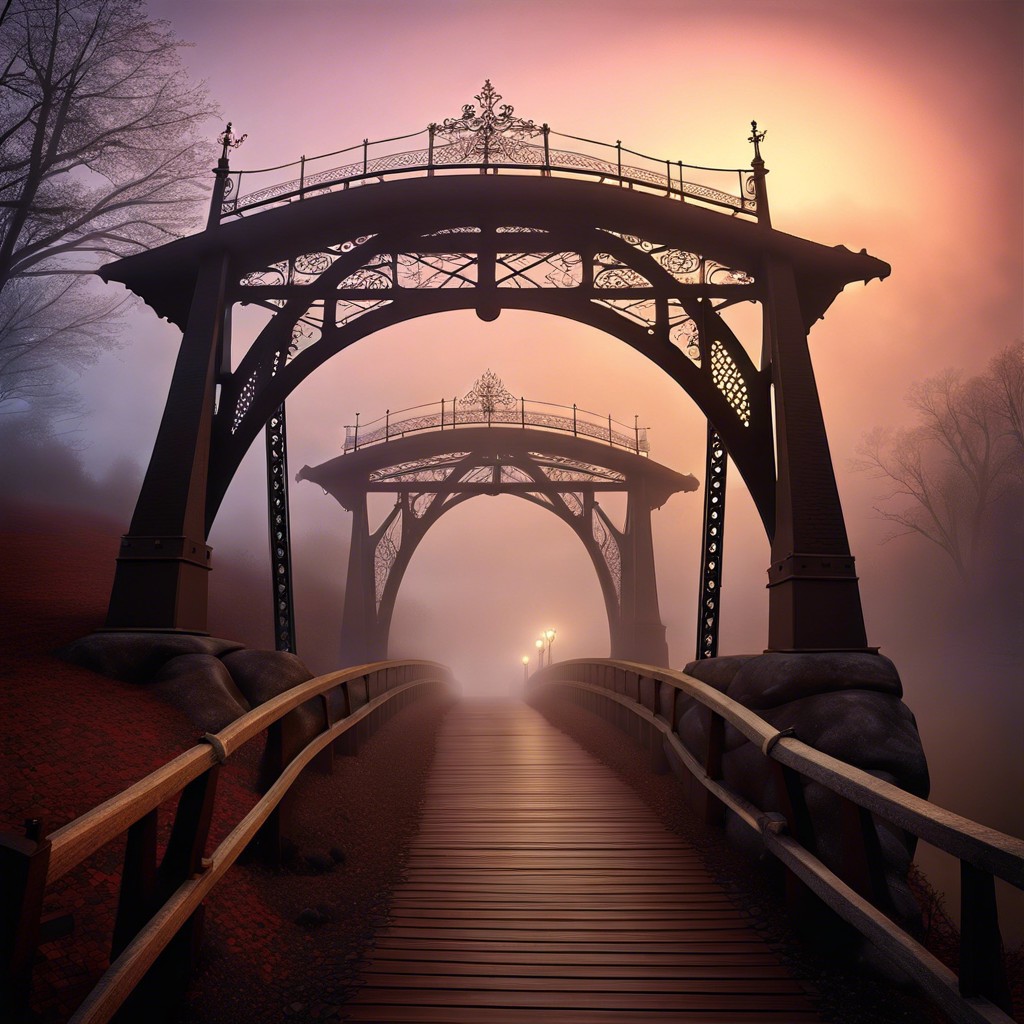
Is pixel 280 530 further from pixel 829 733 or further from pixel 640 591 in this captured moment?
pixel 640 591

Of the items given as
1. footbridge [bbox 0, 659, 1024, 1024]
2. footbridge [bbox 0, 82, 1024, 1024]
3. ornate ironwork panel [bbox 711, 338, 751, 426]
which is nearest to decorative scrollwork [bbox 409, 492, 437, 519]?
footbridge [bbox 0, 82, 1024, 1024]

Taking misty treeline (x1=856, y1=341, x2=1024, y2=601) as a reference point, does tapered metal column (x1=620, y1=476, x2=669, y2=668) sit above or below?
below

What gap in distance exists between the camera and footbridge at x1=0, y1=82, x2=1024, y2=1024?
254 centimetres

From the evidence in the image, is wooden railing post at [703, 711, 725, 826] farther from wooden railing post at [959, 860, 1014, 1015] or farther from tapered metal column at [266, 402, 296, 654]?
tapered metal column at [266, 402, 296, 654]

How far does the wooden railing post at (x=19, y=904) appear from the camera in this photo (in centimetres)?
165

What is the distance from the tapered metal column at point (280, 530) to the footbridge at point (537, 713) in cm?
6

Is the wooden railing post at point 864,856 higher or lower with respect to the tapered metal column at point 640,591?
lower

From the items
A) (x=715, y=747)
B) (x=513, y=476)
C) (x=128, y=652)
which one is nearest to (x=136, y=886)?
(x=715, y=747)

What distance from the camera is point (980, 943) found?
192 centimetres

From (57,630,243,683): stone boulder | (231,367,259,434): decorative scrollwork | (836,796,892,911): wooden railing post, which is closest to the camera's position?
(836,796,892,911): wooden railing post

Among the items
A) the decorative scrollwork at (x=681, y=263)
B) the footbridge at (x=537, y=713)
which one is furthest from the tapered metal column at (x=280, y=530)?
the decorative scrollwork at (x=681, y=263)

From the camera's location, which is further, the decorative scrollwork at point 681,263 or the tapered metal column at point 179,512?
the decorative scrollwork at point 681,263

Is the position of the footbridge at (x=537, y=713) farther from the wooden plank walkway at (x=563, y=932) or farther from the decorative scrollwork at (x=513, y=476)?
the decorative scrollwork at (x=513, y=476)

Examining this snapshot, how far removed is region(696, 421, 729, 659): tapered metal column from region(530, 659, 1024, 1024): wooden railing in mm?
5318
